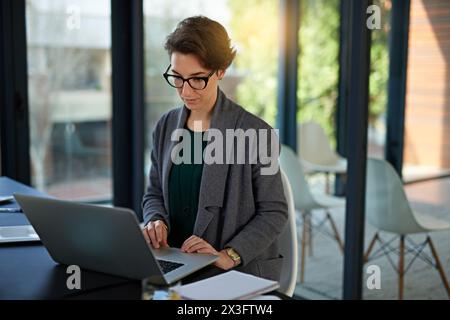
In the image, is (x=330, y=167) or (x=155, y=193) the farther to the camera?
(x=330, y=167)

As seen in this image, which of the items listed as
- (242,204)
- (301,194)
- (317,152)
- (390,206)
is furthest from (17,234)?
(317,152)

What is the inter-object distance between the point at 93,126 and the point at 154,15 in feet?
2.64

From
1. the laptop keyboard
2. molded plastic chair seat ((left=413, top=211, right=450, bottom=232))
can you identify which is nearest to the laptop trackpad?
the laptop keyboard

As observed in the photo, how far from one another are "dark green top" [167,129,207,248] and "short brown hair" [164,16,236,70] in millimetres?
246

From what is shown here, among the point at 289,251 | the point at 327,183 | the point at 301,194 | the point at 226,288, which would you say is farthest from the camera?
the point at 327,183

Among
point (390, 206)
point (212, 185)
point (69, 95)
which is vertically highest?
point (69, 95)

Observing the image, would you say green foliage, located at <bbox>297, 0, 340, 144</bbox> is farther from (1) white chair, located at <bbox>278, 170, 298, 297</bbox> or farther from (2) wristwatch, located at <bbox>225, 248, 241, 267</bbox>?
(2) wristwatch, located at <bbox>225, 248, 241, 267</bbox>

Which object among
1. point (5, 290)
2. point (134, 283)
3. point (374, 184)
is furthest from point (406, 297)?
point (5, 290)

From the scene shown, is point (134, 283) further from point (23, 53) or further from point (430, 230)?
point (23, 53)

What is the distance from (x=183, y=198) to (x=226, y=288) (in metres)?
0.61

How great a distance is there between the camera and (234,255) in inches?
63.3

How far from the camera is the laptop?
1271 millimetres

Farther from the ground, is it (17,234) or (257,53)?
(257,53)

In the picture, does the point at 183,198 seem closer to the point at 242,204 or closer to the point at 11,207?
the point at 242,204
